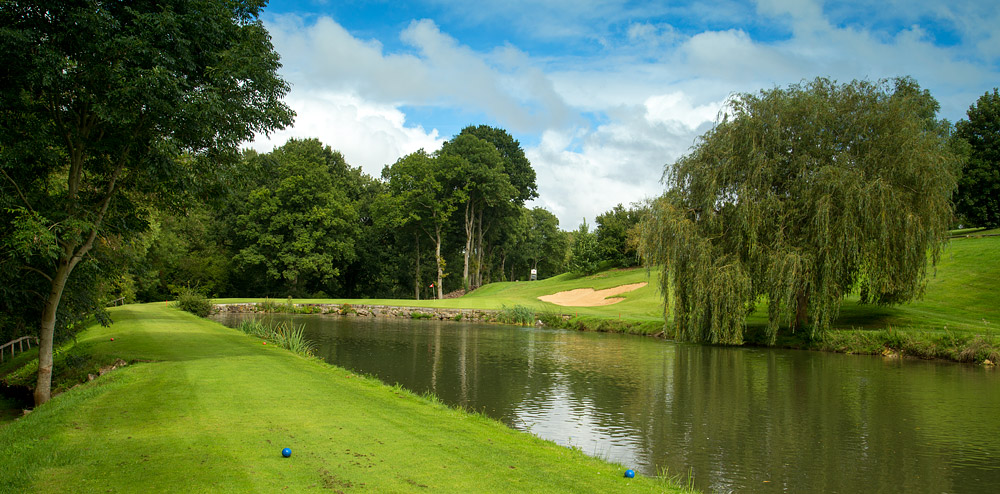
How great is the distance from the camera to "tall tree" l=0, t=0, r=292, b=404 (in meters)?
10.3

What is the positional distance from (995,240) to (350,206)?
4710 cm

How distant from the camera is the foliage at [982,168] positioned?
38.6 meters

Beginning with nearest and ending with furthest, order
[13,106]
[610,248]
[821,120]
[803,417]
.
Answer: [13,106] < [803,417] < [821,120] < [610,248]

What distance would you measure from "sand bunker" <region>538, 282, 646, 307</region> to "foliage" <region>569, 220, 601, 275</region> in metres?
7.44

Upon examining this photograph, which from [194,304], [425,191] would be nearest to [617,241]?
[425,191]

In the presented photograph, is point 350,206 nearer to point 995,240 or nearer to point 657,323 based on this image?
point 657,323

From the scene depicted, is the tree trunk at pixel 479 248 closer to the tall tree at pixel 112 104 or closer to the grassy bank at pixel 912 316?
the grassy bank at pixel 912 316

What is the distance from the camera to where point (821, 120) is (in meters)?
22.6

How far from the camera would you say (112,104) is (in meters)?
10.8

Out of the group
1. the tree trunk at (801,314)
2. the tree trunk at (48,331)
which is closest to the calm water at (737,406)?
the tree trunk at (801,314)

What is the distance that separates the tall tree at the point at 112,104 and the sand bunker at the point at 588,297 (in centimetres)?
3160

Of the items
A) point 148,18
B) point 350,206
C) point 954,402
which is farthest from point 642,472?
point 350,206

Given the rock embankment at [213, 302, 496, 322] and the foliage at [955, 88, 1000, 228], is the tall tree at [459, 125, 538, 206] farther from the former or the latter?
the foliage at [955, 88, 1000, 228]

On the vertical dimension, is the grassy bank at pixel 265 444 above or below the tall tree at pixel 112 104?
below
